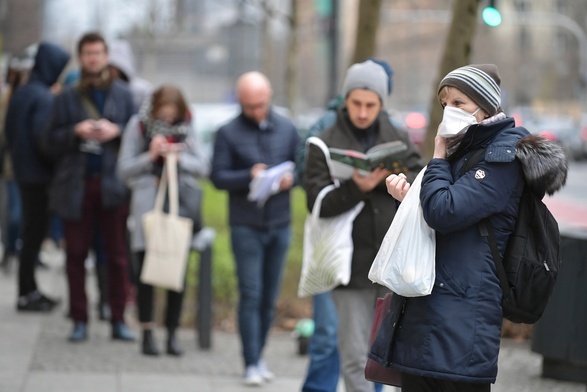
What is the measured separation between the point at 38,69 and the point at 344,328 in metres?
4.95

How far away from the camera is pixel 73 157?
845 centimetres

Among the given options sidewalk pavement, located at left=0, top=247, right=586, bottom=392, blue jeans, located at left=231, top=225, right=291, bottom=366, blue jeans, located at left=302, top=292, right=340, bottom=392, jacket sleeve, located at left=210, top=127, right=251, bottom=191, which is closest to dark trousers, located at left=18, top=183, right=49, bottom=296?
sidewalk pavement, located at left=0, top=247, right=586, bottom=392

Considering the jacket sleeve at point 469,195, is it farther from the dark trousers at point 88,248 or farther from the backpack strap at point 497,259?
the dark trousers at point 88,248

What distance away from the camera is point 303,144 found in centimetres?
674

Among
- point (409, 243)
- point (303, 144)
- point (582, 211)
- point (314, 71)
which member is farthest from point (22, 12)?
point (314, 71)

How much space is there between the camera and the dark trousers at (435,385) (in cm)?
A: 426

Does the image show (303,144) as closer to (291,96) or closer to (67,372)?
(67,372)

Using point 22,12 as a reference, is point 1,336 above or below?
below

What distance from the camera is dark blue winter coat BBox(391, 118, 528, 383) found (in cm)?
417

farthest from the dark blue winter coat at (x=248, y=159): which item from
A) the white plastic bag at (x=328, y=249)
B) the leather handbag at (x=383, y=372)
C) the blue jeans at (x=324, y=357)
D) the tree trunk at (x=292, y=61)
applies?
the tree trunk at (x=292, y=61)

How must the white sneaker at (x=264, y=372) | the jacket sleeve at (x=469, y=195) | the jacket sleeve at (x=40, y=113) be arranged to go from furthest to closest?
the jacket sleeve at (x=40, y=113)
the white sneaker at (x=264, y=372)
the jacket sleeve at (x=469, y=195)

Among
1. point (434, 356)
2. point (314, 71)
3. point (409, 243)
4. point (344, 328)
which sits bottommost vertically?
point (314, 71)

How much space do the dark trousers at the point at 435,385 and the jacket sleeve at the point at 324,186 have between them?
152cm

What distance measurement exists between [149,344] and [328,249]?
286cm
